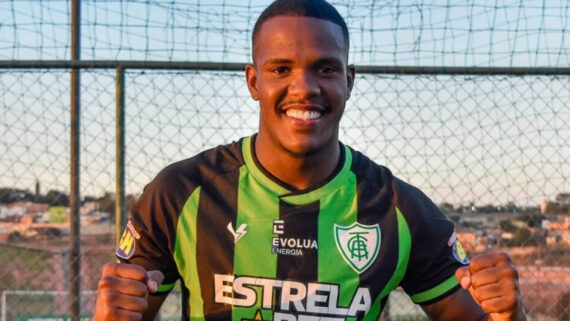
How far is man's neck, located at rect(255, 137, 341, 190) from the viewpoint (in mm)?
2393

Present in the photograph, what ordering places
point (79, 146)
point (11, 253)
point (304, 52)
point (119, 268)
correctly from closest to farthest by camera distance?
point (119, 268), point (304, 52), point (79, 146), point (11, 253)

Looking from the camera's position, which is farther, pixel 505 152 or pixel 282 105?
pixel 505 152

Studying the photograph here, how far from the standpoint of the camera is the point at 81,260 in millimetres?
4484

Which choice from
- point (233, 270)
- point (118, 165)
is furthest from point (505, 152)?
point (233, 270)

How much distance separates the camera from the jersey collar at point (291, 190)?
2.42 metres

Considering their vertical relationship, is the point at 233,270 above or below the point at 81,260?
above

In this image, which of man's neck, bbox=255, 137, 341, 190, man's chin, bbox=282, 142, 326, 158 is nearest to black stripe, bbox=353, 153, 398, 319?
man's neck, bbox=255, 137, 341, 190

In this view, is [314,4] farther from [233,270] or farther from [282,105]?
[233,270]

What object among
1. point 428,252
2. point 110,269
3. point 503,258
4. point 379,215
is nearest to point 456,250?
point 428,252

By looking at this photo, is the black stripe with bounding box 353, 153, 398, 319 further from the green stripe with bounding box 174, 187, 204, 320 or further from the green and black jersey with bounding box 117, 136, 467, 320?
the green stripe with bounding box 174, 187, 204, 320

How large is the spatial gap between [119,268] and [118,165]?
8.15 ft

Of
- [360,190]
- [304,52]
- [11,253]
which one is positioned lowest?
[11,253]

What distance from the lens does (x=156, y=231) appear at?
7.68 ft

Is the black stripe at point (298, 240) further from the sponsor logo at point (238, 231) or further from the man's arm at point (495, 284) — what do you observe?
the man's arm at point (495, 284)
